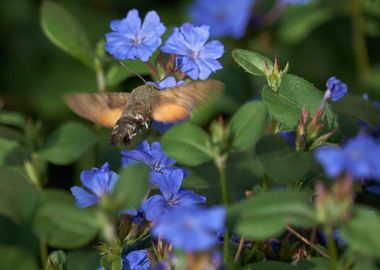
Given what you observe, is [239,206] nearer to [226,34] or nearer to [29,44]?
[226,34]

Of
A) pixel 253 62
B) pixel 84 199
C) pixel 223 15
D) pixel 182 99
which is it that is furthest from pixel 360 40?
pixel 84 199

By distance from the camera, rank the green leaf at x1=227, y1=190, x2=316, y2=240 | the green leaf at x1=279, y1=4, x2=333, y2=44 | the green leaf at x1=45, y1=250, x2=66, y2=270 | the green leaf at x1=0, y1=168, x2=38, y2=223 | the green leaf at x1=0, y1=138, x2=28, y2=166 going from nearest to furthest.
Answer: the green leaf at x1=227, y1=190, x2=316, y2=240
the green leaf at x1=0, y1=168, x2=38, y2=223
the green leaf at x1=45, y1=250, x2=66, y2=270
the green leaf at x1=0, y1=138, x2=28, y2=166
the green leaf at x1=279, y1=4, x2=333, y2=44

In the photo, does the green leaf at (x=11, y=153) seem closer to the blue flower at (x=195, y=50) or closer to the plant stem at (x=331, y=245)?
the blue flower at (x=195, y=50)

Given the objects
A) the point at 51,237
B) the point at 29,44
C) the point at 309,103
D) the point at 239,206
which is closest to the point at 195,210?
the point at 239,206

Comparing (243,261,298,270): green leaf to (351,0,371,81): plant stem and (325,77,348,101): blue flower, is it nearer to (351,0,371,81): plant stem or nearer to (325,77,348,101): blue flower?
(325,77,348,101): blue flower

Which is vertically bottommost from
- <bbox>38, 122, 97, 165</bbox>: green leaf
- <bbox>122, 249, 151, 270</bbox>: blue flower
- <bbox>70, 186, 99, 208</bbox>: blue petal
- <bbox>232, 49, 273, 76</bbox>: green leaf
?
<bbox>38, 122, 97, 165</bbox>: green leaf

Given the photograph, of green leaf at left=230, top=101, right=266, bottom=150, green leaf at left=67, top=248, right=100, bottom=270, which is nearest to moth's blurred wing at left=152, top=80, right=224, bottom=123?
green leaf at left=230, top=101, right=266, bottom=150

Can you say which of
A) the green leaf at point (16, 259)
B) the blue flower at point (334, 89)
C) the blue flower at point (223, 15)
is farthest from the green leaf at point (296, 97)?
the blue flower at point (223, 15)
